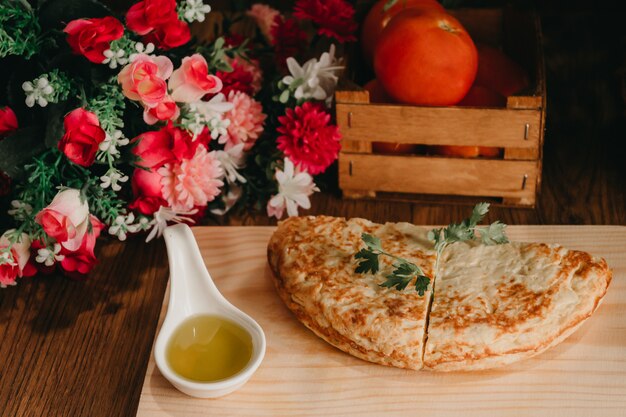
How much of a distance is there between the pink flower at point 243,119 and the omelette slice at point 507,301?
0.63 meters

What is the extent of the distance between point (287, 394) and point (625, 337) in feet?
2.30

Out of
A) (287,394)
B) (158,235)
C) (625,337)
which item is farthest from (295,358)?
(625,337)

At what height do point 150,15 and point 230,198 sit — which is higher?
point 150,15

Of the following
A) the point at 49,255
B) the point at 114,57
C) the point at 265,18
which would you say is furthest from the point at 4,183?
the point at 265,18

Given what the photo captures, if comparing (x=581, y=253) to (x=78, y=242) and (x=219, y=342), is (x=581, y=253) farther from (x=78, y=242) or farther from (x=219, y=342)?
(x=78, y=242)

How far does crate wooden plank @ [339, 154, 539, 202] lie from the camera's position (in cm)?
195

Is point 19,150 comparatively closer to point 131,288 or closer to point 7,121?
point 7,121

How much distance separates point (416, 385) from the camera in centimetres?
152

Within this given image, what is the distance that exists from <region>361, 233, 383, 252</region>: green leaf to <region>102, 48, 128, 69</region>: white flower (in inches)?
25.1

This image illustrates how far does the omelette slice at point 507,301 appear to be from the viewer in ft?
4.85

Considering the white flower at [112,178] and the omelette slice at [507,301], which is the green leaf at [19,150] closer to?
the white flower at [112,178]

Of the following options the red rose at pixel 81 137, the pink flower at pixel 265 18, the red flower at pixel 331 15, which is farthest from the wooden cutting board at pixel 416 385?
the pink flower at pixel 265 18

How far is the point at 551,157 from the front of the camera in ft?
7.20

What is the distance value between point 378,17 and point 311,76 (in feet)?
0.87
